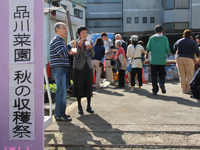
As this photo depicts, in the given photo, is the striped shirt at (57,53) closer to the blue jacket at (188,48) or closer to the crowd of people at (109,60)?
the crowd of people at (109,60)

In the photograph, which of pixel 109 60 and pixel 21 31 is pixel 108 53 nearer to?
pixel 109 60

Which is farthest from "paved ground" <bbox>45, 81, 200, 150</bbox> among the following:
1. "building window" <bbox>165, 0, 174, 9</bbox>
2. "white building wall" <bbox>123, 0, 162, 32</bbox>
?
"white building wall" <bbox>123, 0, 162, 32</bbox>

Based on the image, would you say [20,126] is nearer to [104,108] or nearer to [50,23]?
[104,108]

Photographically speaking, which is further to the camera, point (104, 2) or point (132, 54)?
point (104, 2)

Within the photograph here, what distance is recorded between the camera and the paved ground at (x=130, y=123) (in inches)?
145

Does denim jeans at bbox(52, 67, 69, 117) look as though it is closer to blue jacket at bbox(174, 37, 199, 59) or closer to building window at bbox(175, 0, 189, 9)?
blue jacket at bbox(174, 37, 199, 59)

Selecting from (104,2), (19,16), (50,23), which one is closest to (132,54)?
(50,23)

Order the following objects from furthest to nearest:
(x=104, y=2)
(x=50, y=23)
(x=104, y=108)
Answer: (x=104, y=2) < (x=50, y=23) < (x=104, y=108)

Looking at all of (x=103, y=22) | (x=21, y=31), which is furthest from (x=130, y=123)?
(x=103, y=22)

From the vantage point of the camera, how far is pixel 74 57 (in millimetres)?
5242

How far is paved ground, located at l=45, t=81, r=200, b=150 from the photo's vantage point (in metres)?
3.67

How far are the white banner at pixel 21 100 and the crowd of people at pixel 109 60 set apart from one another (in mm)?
1718

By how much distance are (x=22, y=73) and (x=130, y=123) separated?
2.33 metres

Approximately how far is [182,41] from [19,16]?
5751 mm
